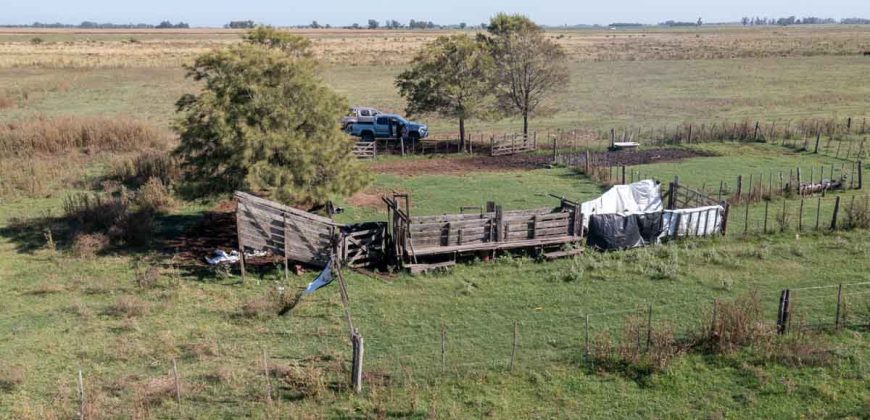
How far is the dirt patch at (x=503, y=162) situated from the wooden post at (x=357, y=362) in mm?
19805

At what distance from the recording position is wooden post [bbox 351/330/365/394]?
A: 1315 centimetres

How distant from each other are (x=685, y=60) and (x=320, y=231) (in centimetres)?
7982

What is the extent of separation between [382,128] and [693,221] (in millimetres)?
20404

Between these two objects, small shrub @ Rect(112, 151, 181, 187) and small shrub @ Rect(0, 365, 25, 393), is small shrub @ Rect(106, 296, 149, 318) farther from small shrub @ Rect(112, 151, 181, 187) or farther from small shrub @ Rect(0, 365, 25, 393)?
small shrub @ Rect(112, 151, 181, 187)

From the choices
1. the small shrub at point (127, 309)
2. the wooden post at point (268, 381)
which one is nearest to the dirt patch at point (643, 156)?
the small shrub at point (127, 309)

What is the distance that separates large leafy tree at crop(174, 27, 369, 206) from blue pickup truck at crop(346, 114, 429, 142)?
15554 mm

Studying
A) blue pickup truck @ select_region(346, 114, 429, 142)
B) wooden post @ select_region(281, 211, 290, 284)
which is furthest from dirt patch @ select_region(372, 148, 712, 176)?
wooden post @ select_region(281, 211, 290, 284)

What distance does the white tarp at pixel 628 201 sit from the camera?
23328mm

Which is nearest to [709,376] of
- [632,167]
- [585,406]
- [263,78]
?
[585,406]

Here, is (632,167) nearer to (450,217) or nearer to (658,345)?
(450,217)

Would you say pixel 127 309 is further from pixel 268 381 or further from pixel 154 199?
pixel 154 199


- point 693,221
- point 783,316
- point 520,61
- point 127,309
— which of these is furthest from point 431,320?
point 520,61

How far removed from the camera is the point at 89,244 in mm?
21594

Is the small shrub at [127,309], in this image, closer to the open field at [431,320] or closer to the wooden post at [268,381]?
the open field at [431,320]
